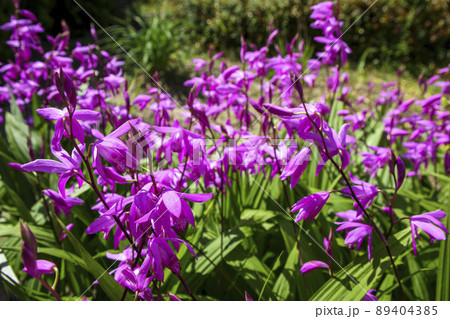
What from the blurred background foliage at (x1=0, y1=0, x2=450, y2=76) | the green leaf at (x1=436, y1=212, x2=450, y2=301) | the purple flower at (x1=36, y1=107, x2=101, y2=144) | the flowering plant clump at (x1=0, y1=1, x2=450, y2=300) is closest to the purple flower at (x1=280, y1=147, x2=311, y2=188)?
the flowering plant clump at (x1=0, y1=1, x2=450, y2=300)

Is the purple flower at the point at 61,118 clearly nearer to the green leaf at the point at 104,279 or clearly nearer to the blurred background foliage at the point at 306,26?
the green leaf at the point at 104,279

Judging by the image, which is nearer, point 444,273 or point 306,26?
point 444,273

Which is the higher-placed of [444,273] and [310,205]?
[310,205]

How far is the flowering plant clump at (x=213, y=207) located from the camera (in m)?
1.08

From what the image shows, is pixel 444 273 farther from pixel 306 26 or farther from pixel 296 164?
pixel 306 26

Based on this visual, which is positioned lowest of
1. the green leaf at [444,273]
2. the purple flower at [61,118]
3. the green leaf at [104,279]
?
the green leaf at [444,273]

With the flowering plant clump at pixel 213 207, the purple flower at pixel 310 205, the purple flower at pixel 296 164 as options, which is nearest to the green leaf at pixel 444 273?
the flowering plant clump at pixel 213 207

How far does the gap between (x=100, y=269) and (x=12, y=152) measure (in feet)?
5.63

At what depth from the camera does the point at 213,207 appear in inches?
76.0

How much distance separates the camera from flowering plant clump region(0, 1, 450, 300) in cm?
108

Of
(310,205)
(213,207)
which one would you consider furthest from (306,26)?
(310,205)

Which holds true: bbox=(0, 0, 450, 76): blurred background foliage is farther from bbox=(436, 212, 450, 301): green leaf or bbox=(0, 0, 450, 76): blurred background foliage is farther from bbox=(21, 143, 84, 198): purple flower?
bbox=(21, 143, 84, 198): purple flower
